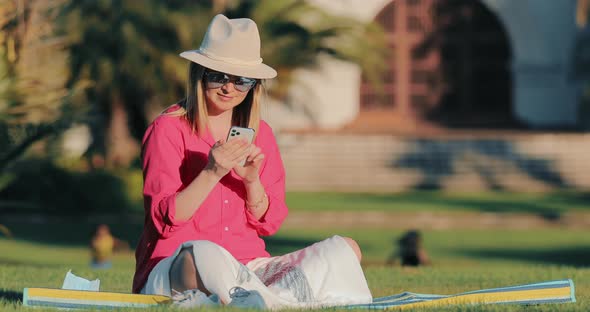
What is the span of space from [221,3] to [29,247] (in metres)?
9.15

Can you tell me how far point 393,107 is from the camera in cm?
3769

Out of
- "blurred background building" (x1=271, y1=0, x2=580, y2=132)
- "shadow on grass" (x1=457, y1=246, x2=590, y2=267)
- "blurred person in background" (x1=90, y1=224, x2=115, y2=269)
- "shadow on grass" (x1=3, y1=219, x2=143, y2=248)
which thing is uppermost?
"blurred background building" (x1=271, y1=0, x2=580, y2=132)

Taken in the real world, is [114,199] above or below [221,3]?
below

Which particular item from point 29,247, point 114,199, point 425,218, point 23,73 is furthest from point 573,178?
point 23,73

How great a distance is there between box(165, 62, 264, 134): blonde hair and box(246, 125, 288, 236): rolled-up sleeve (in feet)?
0.54

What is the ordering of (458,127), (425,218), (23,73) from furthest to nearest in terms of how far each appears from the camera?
1. (458,127)
2. (425,218)
3. (23,73)

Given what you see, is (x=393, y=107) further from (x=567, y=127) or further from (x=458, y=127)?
(x=567, y=127)

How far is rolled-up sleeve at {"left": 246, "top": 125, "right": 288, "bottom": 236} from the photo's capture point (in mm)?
5812

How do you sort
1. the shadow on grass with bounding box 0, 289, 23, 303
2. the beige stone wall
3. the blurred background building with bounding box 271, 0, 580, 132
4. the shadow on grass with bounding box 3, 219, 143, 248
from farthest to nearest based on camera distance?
the blurred background building with bounding box 271, 0, 580, 132 → the beige stone wall → the shadow on grass with bounding box 3, 219, 143, 248 → the shadow on grass with bounding box 0, 289, 23, 303

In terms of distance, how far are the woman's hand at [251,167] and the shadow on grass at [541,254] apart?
1221 centimetres

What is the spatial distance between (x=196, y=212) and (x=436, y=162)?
24.0 meters

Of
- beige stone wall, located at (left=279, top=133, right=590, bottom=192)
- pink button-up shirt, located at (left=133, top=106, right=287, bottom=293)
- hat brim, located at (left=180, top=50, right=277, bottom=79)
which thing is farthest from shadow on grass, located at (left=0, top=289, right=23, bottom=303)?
beige stone wall, located at (left=279, top=133, right=590, bottom=192)

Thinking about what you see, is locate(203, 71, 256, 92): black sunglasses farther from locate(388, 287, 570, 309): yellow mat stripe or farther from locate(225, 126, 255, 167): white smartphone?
locate(388, 287, 570, 309): yellow mat stripe

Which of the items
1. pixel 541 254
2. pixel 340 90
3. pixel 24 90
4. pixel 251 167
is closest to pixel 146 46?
pixel 541 254
